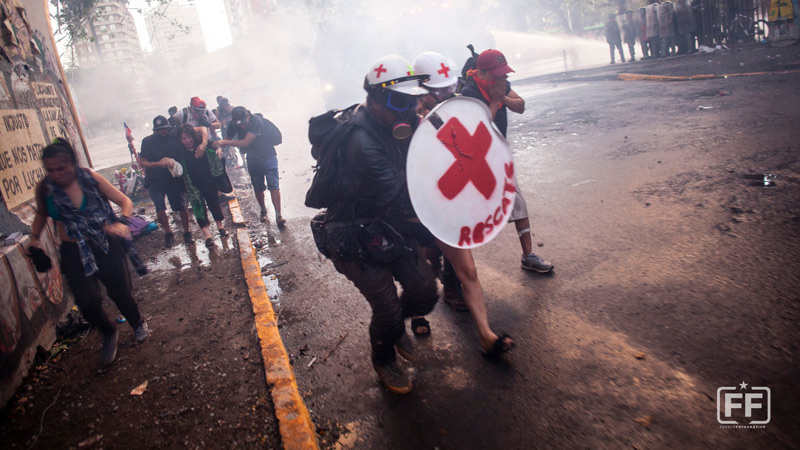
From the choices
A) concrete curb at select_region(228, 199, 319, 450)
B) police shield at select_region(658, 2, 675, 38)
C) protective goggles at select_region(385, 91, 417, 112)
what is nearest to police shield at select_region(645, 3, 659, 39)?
police shield at select_region(658, 2, 675, 38)

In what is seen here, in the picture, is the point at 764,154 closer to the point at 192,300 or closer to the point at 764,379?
the point at 764,379

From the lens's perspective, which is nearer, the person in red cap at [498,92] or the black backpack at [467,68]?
the person in red cap at [498,92]

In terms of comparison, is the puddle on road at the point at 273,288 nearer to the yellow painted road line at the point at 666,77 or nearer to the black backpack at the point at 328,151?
the black backpack at the point at 328,151

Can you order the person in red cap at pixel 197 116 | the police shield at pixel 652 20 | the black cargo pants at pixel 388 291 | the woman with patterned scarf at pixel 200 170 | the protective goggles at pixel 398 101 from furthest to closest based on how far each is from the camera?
the police shield at pixel 652 20 < the person in red cap at pixel 197 116 < the woman with patterned scarf at pixel 200 170 < the black cargo pants at pixel 388 291 < the protective goggles at pixel 398 101

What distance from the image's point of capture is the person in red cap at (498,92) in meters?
3.27

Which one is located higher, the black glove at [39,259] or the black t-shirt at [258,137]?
the black t-shirt at [258,137]

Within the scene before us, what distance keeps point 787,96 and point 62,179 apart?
406 inches

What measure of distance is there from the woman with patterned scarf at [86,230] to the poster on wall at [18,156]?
1550 mm

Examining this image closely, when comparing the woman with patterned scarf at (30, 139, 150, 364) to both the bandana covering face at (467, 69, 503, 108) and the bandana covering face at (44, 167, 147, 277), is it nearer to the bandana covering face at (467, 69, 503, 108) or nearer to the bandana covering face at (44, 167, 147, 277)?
the bandana covering face at (44, 167, 147, 277)

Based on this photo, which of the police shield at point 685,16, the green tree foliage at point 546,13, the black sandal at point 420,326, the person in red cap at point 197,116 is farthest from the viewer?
the green tree foliage at point 546,13

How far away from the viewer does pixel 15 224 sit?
4.36 meters

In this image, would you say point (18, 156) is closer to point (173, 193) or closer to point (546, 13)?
point (173, 193)

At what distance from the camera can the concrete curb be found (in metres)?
2.53

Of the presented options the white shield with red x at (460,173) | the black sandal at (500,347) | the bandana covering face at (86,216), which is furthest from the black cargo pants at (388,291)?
the bandana covering face at (86,216)
